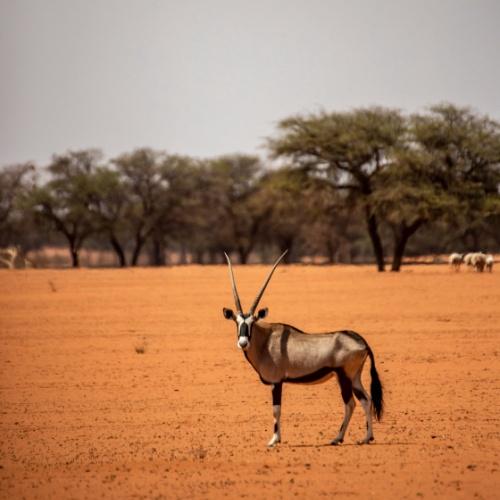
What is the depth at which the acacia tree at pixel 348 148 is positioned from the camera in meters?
37.8

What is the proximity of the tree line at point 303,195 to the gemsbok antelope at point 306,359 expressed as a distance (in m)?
28.2

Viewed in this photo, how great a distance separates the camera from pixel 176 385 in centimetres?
1129

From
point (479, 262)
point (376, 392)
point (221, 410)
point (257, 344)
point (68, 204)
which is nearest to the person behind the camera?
point (257, 344)

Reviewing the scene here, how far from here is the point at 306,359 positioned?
24.0 ft

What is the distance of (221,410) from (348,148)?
2941 centimetres

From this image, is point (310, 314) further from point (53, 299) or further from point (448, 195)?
point (448, 195)

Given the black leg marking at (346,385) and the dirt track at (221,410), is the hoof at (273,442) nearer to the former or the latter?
the dirt track at (221,410)

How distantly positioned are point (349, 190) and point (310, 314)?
2073cm

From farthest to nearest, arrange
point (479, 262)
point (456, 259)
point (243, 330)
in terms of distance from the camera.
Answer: point (456, 259) < point (479, 262) < point (243, 330)

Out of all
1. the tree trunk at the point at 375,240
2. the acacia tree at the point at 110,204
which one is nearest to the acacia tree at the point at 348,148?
the tree trunk at the point at 375,240

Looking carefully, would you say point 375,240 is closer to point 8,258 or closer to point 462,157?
point 462,157

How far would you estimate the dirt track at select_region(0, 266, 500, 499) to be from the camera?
6.65 metres

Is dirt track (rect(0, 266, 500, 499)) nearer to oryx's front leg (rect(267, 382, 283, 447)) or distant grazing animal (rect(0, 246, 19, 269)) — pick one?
oryx's front leg (rect(267, 382, 283, 447))

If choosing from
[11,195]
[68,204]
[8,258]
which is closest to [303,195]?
[8,258]
